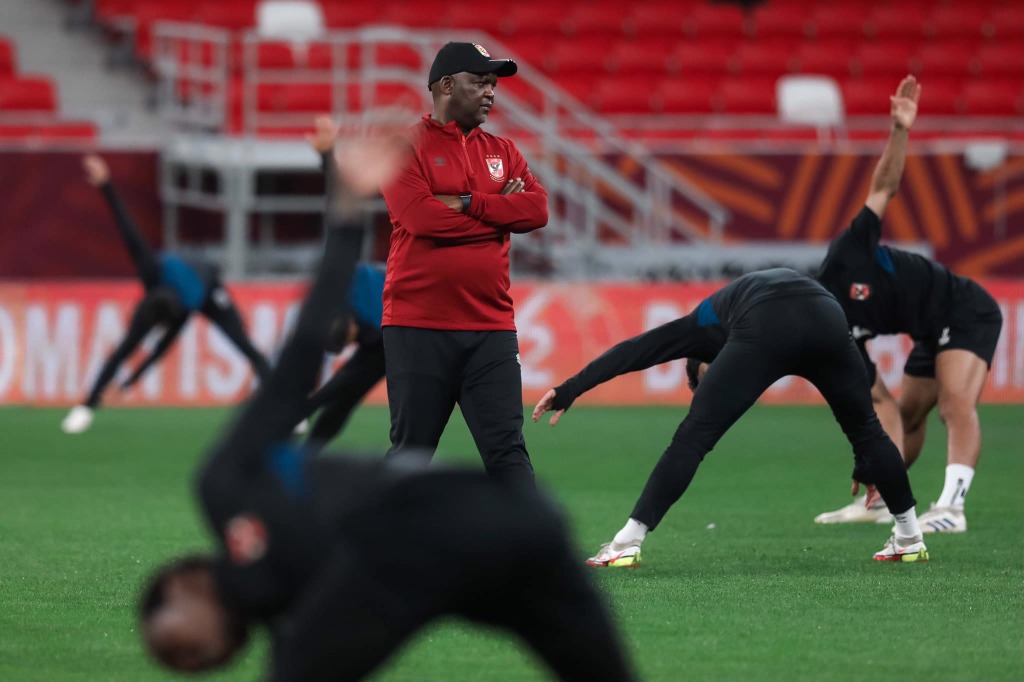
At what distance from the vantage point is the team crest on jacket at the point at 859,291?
849 centimetres

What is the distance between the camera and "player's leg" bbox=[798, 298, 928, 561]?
7.06 m

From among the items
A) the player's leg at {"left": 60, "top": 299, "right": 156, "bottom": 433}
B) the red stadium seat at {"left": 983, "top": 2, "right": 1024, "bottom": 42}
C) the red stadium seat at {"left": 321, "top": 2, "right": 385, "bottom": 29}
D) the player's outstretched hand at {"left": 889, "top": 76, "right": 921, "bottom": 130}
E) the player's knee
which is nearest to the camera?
the player's outstretched hand at {"left": 889, "top": 76, "right": 921, "bottom": 130}

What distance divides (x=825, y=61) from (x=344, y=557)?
2125 cm

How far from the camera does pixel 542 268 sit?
63.4 ft

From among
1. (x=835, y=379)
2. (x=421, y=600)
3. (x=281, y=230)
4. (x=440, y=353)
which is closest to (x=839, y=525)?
(x=835, y=379)

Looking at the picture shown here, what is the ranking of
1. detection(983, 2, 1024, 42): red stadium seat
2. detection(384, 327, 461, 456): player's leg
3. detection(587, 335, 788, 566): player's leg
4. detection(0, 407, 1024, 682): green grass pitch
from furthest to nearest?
detection(983, 2, 1024, 42): red stadium seat → detection(587, 335, 788, 566): player's leg → detection(384, 327, 461, 456): player's leg → detection(0, 407, 1024, 682): green grass pitch

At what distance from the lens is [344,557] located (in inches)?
136

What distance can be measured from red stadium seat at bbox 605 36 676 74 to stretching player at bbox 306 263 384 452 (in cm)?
1413

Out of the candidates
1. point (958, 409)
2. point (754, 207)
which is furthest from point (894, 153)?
point (754, 207)

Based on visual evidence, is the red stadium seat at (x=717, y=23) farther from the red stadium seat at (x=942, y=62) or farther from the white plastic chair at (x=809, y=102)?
the white plastic chair at (x=809, y=102)

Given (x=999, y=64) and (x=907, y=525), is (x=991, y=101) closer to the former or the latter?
(x=999, y=64)

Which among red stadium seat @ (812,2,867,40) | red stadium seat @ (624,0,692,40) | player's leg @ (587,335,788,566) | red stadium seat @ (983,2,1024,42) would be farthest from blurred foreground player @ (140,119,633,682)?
red stadium seat @ (983,2,1024,42)

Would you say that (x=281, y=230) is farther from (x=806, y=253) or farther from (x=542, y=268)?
(x=806, y=253)

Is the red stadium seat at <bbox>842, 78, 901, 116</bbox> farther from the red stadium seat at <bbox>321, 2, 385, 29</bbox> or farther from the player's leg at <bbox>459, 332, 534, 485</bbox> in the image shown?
the player's leg at <bbox>459, 332, 534, 485</bbox>
